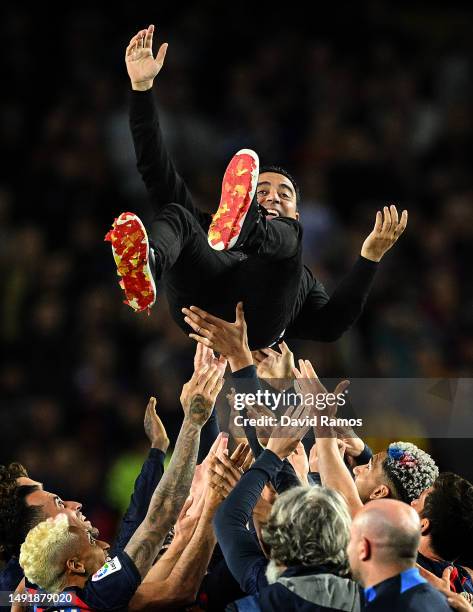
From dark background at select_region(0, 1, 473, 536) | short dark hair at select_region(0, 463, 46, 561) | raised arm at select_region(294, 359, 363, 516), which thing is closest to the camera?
raised arm at select_region(294, 359, 363, 516)

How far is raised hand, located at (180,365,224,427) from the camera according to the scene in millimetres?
3143

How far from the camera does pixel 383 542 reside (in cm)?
241

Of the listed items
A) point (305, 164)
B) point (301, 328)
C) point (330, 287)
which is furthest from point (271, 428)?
point (305, 164)

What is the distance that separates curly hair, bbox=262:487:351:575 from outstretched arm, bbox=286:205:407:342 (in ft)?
4.04

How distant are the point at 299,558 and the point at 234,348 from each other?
2.95 feet

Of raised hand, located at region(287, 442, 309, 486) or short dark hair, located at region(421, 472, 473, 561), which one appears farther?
raised hand, located at region(287, 442, 309, 486)

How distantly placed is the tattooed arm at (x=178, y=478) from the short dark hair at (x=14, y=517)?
389 mm

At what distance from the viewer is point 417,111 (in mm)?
6812

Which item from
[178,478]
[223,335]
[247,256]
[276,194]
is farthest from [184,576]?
[276,194]

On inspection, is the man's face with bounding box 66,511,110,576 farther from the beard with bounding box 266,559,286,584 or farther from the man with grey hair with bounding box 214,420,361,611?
the beard with bounding box 266,559,286,584

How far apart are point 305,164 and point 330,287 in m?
1.16

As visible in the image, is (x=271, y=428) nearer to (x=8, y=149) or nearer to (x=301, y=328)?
(x=301, y=328)

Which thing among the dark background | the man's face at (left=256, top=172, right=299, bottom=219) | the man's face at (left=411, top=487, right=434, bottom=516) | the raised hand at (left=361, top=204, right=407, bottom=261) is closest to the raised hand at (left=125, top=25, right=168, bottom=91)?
→ the man's face at (left=256, top=172, right=299, bottom=219)

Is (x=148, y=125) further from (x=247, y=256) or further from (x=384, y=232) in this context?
(x=384, y=232)
